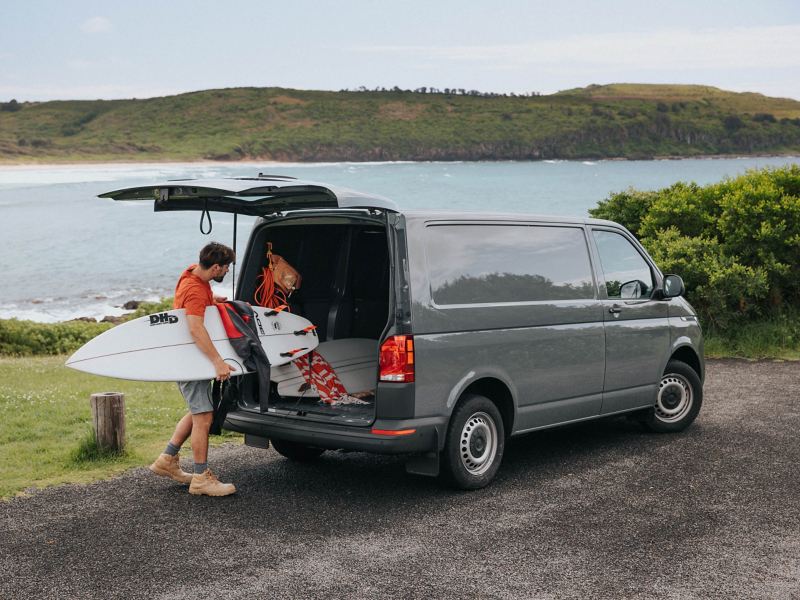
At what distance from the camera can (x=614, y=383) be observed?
808 centimetres

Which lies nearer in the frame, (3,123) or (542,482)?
(542,482)

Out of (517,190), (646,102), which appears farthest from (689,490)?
(646,102)

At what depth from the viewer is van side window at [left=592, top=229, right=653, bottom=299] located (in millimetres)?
8148

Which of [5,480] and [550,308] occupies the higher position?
[550,308]

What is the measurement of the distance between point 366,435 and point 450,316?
1.01m

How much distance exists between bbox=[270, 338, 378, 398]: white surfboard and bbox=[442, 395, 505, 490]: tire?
847mm

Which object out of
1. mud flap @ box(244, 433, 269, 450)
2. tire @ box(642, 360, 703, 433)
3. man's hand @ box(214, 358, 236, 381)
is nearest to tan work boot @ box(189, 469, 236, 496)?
mud flap @ box(244, 433, 269, 450)

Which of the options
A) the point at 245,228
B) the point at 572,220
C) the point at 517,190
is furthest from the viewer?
the point at 517,190

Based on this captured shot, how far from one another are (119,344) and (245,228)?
59397 mm

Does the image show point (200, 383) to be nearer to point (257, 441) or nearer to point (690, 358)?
point (257, 441)

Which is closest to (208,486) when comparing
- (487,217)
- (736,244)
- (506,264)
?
(506,264)

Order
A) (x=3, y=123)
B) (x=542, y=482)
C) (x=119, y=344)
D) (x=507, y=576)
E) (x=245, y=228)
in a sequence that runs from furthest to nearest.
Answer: (x=3, y=123)
(x=245, y=228)
(x=542, y=482)
(x=119, y=344)
(x=507, y=576)

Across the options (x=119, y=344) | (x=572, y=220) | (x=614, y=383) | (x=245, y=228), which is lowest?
(x=245, y=228)

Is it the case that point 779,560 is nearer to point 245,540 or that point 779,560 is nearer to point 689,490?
point 689,490
